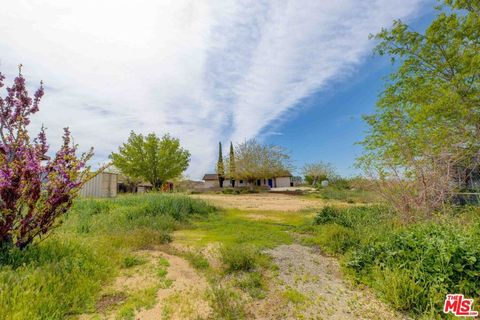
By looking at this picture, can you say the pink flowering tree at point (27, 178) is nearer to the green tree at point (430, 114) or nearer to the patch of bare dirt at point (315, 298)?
the patch of bare dirt at point (315, 298)

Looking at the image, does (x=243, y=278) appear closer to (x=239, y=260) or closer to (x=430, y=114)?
(x=239, y=260)

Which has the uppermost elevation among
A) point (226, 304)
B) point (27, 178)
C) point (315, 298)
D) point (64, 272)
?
point (27, 178)

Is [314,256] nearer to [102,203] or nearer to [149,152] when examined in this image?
[102,203]

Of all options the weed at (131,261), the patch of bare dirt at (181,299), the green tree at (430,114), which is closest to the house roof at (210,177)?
the green tree at (430,114)

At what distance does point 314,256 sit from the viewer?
165 inches

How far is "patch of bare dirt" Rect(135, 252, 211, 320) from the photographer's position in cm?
239

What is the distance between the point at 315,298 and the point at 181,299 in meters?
1.63

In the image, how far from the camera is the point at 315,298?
2.74 metres

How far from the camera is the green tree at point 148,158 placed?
79.0 feet

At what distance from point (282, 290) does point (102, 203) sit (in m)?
8.81

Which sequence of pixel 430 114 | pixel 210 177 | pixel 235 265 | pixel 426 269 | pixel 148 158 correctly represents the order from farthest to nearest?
pixel 210 177 → pixel 148 158 → pixel 430 114 → pixel 235 265 → pixel 426 269

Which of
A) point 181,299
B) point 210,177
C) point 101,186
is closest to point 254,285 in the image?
point 181,299

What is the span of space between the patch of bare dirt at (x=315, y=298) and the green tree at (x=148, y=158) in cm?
2269

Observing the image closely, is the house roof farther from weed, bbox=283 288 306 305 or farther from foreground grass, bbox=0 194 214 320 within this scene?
weed, bbox=283 288 306 305
